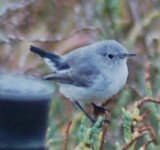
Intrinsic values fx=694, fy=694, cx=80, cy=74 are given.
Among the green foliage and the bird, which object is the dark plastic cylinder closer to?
the green foliage

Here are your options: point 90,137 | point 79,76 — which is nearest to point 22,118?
point 90,137

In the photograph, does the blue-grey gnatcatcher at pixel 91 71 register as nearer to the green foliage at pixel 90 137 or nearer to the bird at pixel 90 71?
the bird at pixel 90 71

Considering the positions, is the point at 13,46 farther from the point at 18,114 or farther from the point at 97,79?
the point at 18,114

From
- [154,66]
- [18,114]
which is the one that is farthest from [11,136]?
[154,66]

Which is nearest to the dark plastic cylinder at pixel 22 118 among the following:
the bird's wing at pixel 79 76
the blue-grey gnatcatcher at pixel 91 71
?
the blue-grey gnatcatcher at pixel 91 71

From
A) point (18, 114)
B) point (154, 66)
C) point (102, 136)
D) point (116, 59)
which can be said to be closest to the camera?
point (18, 114)

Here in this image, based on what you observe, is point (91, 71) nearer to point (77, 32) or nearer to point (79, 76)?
point (79, 76)

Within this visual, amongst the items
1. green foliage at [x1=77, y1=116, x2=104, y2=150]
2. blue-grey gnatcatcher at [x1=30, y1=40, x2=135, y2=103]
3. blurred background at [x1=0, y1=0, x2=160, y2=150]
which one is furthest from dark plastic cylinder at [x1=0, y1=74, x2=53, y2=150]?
blurred background at [x1=0, y1=0, x2=160, y2=150]
